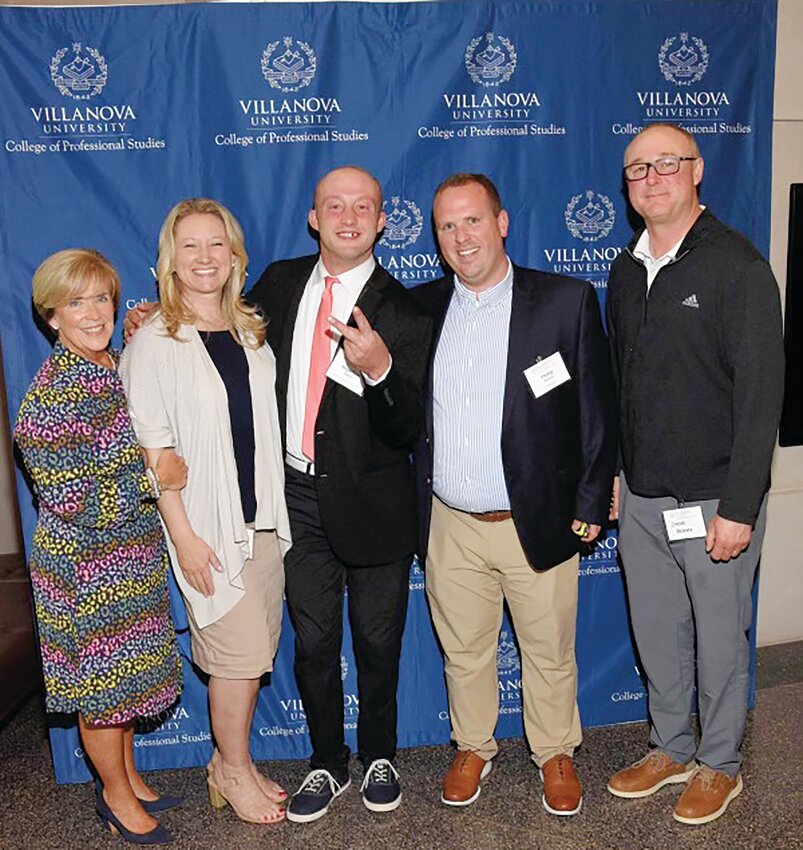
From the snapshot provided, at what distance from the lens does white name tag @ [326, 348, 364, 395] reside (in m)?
2.71

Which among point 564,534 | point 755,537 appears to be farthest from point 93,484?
point 755,537

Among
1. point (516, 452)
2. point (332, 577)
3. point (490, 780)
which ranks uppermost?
point (516, 452)

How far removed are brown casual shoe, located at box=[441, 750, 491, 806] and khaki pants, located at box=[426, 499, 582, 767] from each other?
0.03m

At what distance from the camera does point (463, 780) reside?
9.96 feet

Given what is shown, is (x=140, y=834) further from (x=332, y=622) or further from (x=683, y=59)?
(x=683, y=59)

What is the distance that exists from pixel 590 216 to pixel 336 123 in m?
0.93

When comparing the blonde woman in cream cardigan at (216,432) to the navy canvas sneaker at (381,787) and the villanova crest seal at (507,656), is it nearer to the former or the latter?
the navy canvas sneaker at (381,787)

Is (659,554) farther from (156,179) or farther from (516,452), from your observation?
(156,179)

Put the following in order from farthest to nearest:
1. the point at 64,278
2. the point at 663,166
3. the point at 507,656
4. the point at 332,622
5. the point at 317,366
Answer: the point at 507,656
the point at 332,622
the point at 317,366
the point at 663,166
the point at 64,278

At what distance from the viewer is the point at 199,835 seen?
2.90 meters

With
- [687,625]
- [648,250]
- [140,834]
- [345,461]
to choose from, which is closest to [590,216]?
[648,250]

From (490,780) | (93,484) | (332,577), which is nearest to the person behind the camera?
(93,484)

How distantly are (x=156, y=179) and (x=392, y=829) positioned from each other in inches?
86.4

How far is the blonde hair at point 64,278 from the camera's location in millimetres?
2545
